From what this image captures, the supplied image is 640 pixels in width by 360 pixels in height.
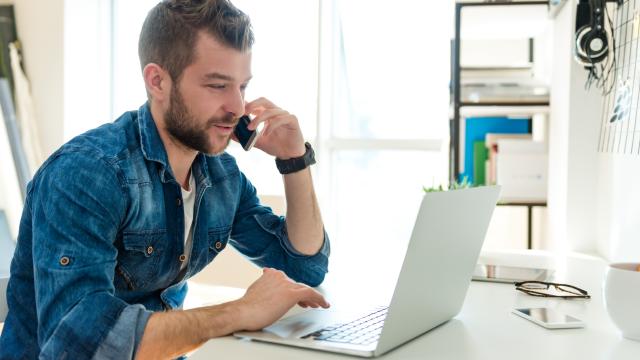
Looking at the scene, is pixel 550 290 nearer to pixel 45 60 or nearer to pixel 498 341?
pixel 498 341

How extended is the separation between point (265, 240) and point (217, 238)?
0.13 metres

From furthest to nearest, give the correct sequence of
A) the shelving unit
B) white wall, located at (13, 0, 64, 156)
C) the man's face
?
1. white wall, located at (13, 0, 64, 156)
2. the shelving unit
3. the man's face

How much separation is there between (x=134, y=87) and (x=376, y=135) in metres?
1.46

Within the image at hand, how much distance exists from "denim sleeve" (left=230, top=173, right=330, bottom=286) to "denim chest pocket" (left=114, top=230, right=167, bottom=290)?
27cm

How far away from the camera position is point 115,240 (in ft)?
3.75

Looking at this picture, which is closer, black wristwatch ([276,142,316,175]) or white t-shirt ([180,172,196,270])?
white t-shirt ([180,172,196,270])

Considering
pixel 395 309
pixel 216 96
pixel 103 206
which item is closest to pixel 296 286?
pixel 395 309

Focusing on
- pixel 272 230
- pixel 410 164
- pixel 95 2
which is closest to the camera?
pixel 272 230

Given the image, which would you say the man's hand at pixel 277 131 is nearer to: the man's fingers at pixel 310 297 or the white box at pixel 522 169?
the man's fingers at pixel 310 297

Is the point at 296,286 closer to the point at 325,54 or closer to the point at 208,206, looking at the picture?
the point at 208,206

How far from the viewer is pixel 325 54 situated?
3.41 metres

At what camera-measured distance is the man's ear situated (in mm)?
1305

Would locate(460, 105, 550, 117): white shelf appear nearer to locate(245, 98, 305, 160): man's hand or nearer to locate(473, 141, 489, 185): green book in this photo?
locate(473, 141, 489, 185): green book

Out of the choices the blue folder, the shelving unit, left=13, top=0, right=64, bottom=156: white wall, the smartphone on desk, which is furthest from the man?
left=13, top=0, right=64, bottom=156: white wall
